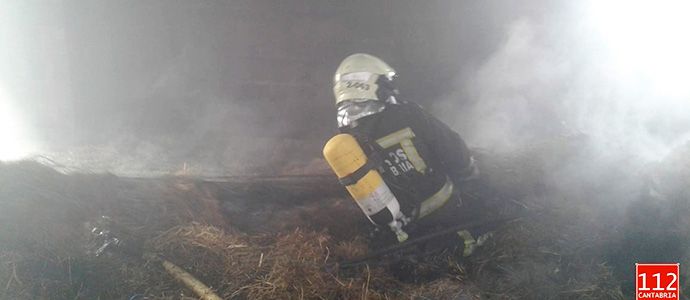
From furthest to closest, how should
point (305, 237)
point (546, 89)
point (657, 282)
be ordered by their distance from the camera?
1. point (546, 89)
2. point (305, 237)
3. point (657, 282)

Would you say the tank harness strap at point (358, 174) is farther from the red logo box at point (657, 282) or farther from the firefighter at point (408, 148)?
the red logo box at point (657, 282)

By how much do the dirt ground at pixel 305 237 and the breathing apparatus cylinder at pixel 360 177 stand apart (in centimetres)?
44

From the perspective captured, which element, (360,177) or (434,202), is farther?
(434,202)

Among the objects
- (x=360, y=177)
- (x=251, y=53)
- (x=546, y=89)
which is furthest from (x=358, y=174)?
(x=546, y=89)

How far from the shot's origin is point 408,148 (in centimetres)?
414

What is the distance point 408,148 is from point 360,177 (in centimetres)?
57

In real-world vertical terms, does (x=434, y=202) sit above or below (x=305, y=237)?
above

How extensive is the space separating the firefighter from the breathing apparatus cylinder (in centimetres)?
20

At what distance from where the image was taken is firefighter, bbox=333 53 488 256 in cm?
414

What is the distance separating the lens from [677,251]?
3.88 meters

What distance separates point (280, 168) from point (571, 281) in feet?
13.9

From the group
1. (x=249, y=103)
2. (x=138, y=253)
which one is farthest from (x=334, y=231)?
(x=249, y=103)

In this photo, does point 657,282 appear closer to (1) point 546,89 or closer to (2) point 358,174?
(2) point 358,174

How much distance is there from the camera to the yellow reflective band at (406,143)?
4102 mm
